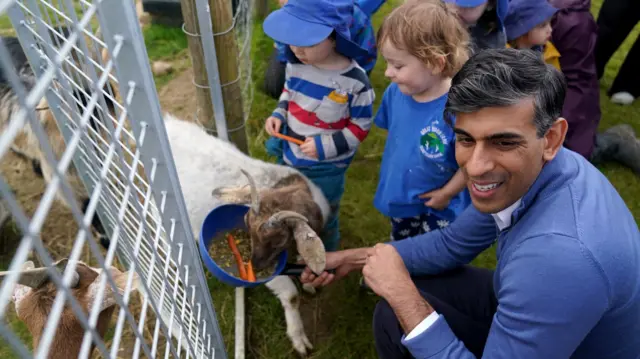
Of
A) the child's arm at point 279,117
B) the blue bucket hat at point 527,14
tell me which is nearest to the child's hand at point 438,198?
the child's arm at point 279,117

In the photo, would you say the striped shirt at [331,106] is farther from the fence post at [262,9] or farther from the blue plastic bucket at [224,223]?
the fence post at [262,9]

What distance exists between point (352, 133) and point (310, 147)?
0.77 feet

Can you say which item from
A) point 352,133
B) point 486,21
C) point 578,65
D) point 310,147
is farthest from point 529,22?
point 310,147

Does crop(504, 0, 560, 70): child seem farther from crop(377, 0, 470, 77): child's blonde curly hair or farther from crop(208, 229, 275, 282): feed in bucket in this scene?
crop(208, 229, 275, 282): feed in bucket

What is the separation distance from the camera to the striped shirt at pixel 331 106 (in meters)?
2.49

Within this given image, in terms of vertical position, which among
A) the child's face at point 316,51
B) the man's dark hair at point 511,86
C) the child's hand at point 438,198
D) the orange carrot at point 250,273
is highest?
the man's dark hair at point 511,86

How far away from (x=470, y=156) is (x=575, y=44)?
7.83 ft

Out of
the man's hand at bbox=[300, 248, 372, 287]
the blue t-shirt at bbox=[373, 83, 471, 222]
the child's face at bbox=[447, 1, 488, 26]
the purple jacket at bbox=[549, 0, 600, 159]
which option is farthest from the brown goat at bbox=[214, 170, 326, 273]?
the purple jacket at bbox=[549, 0, 600, 159]

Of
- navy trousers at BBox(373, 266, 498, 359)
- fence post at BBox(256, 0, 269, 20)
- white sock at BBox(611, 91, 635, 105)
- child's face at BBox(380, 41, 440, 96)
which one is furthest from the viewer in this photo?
fence post at BBox(256, 0, 269, 20)

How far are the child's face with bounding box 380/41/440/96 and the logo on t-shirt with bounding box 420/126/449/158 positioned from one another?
19 cm

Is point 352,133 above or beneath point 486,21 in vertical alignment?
beneath

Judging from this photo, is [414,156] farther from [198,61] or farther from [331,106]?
[198,61]

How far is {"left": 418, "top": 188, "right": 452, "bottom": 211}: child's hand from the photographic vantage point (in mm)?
2254

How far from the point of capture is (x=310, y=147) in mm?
2547
